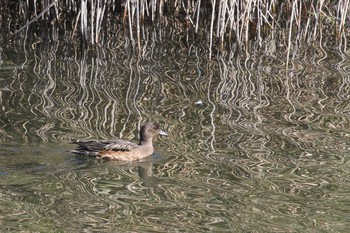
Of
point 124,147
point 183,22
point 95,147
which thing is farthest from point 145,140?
point 183,22

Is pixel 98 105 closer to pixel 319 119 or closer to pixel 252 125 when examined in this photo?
pixel 252 125

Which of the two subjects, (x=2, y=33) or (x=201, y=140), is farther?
(x=2, y=33)

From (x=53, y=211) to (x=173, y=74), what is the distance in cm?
408

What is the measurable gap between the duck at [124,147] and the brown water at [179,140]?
0.07 meters

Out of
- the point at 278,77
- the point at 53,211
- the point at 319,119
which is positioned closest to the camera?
the point at 53,211

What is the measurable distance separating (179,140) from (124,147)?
20.6 inches

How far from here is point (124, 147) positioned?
6746 millimetres

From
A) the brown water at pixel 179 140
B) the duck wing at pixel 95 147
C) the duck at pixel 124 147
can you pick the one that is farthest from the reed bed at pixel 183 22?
the duck wing at pixel 95 147

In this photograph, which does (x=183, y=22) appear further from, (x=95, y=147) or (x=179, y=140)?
(x=95, y=147)

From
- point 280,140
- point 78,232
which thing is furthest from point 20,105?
point 78,232

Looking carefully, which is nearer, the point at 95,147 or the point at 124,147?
Answer: the point at 95,147

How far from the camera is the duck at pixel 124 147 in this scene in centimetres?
662

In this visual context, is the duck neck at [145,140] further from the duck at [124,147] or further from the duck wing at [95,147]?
the duck wing at [95,147]

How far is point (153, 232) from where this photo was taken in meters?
5.11
